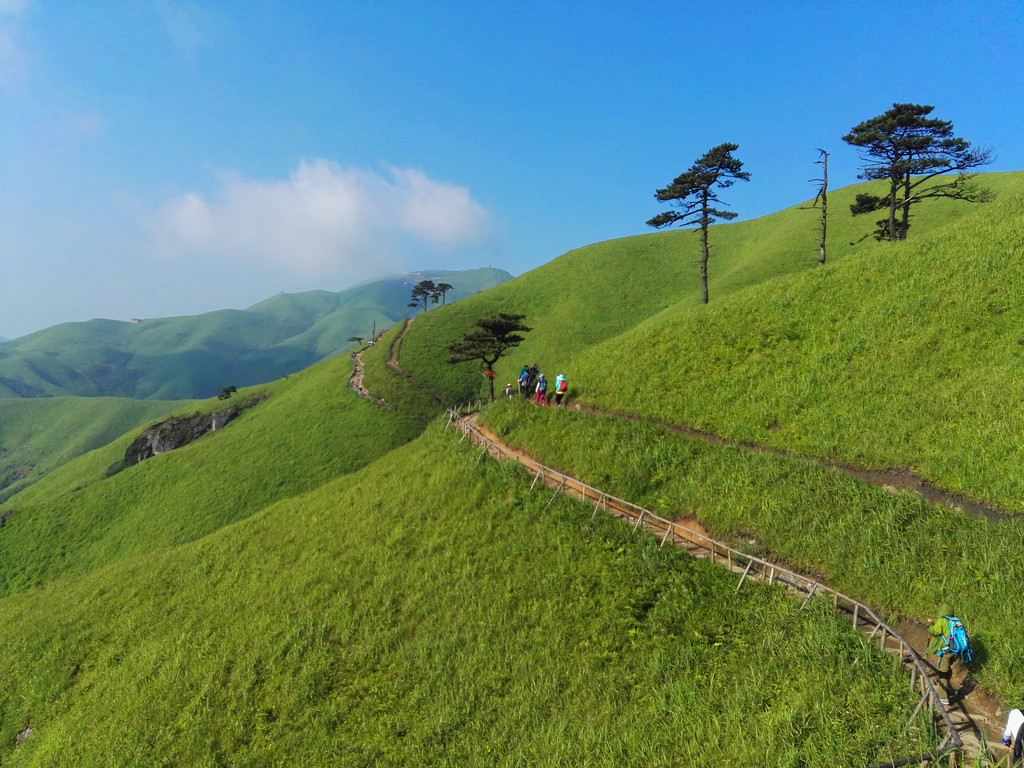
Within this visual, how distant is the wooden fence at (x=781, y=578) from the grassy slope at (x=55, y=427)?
6103 inches

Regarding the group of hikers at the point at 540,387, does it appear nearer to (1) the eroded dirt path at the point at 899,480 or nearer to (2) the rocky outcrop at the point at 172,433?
(1) the eroded dirt path at the point at 899,480

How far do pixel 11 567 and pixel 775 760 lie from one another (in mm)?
54952

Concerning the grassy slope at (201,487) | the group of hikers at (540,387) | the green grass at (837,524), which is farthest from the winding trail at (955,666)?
the grassy slope at (201,487)

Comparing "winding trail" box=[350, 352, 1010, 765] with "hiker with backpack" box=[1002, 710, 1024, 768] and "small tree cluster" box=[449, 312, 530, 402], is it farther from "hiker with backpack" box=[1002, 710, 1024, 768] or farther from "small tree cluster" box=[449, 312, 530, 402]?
"small tree cluster" box=[449, 312, 530, 402]

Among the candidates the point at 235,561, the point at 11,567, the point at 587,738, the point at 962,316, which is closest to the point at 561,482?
the point at 587,738

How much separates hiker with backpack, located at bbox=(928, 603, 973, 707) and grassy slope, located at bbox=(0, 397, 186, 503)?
165329 millimetres

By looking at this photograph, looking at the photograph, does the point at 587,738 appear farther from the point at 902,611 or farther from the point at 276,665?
the point at 276,665

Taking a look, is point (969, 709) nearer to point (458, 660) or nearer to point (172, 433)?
point (458, 660)

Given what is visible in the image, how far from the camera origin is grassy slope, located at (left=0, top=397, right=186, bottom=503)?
401ft

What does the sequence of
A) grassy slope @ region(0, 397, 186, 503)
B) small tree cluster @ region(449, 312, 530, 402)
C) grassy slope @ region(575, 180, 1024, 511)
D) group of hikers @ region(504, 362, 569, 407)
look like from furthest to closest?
grassy slope @ region(0, 397, 186, 503)
small tree cluster @ region(449, 312, 530, 402)
group of hikers @ region(504, 362, 569, 407)
grassy slope @ region(575, 180, 1024, 511)

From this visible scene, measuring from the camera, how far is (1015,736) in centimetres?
741

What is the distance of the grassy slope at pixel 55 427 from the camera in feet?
401

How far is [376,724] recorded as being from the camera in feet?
39.8

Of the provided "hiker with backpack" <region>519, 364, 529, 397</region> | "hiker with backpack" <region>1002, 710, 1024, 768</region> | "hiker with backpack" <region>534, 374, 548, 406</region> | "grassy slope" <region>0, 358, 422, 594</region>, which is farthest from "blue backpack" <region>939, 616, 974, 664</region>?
"grassy slope" <region>0, 358, 422, 594</region>
